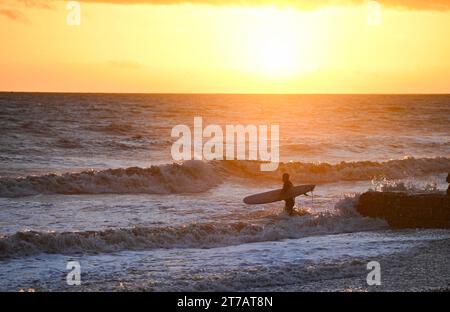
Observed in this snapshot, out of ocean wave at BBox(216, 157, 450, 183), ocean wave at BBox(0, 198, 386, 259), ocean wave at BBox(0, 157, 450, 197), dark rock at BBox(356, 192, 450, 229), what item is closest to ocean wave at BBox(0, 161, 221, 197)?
ocean wave at BBox(0, 157, 450, 197)

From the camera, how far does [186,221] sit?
20094 millimetres

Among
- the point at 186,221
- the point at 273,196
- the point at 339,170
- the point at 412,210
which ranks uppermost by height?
the point at 273,196

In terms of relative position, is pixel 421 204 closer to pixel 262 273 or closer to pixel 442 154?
pixel 262 273

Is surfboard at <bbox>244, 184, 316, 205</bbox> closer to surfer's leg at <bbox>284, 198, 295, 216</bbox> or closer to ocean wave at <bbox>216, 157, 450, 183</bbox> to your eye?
surfer's leg at <bbox>284, 198, 295, 216</bbox>

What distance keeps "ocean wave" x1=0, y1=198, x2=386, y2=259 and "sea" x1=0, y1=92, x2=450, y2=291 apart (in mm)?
35

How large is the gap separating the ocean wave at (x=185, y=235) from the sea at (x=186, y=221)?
0.04 m

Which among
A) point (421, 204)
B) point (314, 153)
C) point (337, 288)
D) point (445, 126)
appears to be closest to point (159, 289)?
point (337, 288)

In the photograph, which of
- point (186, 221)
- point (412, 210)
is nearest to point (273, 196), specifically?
point (186, 221)

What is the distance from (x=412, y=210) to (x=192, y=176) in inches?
551

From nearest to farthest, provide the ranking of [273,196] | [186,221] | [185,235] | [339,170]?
[185,235] → [186,221] → [273,196] → [339,170]

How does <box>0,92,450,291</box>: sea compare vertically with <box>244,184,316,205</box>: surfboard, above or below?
below

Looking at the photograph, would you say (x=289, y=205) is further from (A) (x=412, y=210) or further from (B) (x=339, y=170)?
(B) (x=339, y=170)

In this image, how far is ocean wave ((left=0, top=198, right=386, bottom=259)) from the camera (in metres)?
16.1

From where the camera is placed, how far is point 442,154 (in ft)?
149
